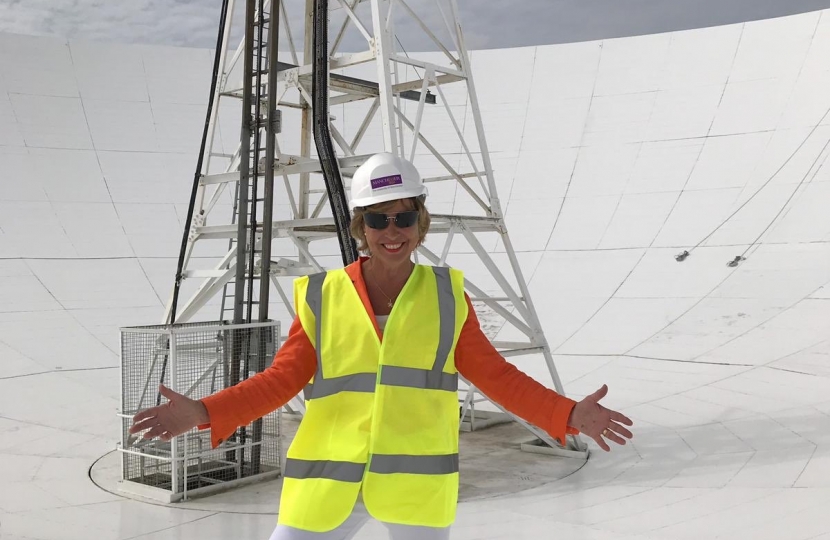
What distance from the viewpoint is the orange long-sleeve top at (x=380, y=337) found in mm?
2248

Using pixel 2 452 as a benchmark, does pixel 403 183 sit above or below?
above

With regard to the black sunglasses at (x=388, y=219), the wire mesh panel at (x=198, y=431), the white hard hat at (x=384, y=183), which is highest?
the white hard hat at (x=384, y=183)

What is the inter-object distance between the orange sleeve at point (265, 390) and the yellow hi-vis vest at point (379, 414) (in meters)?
0.06

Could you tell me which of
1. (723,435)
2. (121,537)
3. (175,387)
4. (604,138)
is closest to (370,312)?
(121,537)

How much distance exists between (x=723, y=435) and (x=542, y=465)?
1815mm

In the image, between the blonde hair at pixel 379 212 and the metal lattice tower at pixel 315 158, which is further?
the metal lattice tower at pixel 315 158

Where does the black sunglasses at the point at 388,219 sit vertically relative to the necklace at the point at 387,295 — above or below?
above

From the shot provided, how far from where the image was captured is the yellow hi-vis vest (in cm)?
222

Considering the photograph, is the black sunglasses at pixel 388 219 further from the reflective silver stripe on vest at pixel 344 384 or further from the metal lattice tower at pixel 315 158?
the metal lattice tower at pixel 315 158

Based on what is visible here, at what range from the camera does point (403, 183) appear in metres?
2.33

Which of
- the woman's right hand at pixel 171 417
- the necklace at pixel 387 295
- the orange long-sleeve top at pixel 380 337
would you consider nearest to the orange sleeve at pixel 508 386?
the orange long-sleeve top at pixel 380 337

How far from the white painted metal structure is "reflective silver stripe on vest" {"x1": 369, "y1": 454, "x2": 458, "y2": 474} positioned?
5357 mm

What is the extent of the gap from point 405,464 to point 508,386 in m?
0.34

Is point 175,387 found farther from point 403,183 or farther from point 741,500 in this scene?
point 403,183
